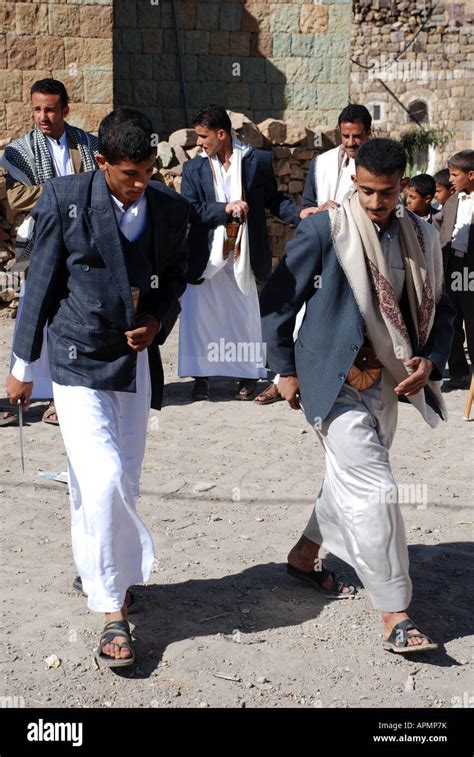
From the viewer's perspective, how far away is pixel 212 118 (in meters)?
7.39

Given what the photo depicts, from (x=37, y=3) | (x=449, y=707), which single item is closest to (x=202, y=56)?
(x=37, y=3)

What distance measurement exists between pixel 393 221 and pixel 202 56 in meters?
11.7

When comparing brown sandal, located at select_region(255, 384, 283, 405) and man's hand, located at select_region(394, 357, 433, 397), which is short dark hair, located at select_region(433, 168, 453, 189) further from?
man's hand, located at select_region(394, 357, 433, 397)

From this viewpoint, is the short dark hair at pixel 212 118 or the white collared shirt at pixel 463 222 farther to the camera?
the white collared shirt at pixel 463 222

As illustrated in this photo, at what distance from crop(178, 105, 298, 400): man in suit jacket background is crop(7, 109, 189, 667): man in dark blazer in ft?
11.3

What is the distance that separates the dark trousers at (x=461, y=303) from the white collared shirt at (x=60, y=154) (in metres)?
3.21

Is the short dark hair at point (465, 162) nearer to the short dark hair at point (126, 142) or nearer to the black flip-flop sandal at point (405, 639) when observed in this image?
the short dark hair at point (126, 142)

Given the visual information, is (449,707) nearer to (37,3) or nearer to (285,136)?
(285,136)

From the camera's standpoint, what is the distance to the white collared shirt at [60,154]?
670 cm

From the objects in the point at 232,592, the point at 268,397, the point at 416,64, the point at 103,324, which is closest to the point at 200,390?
the point at 268,397

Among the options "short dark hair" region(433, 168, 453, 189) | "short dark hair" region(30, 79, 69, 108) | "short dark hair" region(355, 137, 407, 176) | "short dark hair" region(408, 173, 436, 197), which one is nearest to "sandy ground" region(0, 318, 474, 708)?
"short dark hair" region(355, 137, 407, 176)

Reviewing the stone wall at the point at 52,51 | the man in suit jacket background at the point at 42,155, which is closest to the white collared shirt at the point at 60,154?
the man in suit jacket background at the point at 42,155

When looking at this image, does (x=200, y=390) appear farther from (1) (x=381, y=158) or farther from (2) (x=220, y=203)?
(1) (x=381, y=158)

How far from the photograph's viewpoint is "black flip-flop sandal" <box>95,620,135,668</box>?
3742 millimetres
